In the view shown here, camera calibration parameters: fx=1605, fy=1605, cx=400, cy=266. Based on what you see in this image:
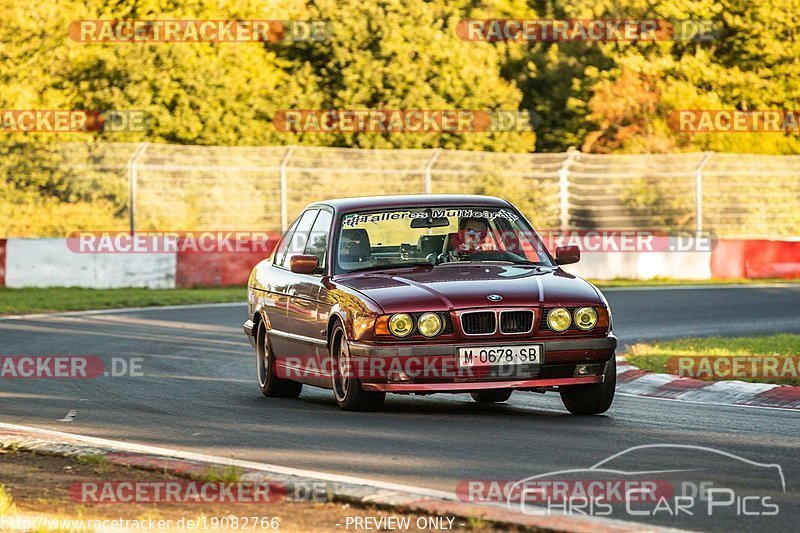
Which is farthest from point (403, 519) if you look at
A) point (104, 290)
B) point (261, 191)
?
point (261, 191)

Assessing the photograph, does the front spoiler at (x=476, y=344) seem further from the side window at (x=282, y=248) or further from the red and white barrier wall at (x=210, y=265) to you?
the red and white barrier wall at (x=210, y=265)

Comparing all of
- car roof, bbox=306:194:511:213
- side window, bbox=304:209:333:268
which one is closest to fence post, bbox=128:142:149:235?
side window, bbox=304:209:333:268

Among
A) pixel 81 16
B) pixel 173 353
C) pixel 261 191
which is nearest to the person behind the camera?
pixel 173 353

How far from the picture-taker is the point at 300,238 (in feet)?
41.1

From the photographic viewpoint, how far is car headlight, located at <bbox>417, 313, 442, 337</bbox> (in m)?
9.97

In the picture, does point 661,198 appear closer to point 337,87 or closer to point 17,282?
point 17,282

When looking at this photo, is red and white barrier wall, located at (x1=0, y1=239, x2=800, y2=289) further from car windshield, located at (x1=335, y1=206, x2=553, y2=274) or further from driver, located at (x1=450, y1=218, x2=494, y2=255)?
driver, located at (x1=450, y1=218, x2=494, y2=255)

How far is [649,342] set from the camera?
17062mm

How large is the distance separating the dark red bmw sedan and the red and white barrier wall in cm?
1544

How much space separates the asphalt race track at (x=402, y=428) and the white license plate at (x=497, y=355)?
1.24 ft

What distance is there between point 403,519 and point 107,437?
11.3 feet

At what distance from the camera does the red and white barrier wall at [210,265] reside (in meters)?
27.0

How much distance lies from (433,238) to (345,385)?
1.41m

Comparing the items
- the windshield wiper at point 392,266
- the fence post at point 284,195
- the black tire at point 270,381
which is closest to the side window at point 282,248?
the black tire at point 270,381
